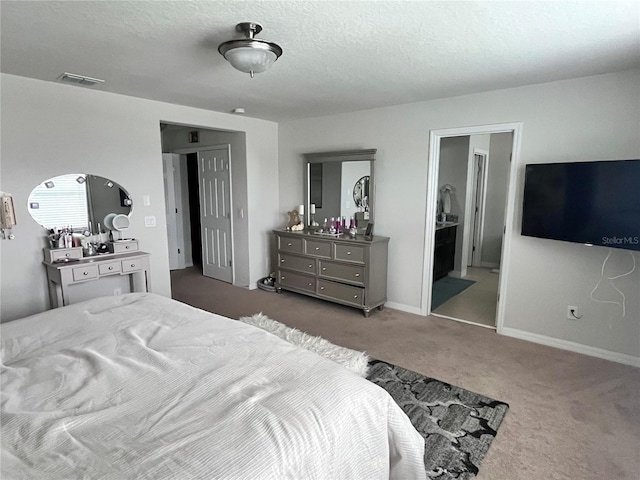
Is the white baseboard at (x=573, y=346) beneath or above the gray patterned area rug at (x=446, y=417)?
above

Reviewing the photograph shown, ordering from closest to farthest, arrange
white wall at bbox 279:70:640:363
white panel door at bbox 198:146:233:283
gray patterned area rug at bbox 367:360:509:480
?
gray patterned area rug at bbox 367:360:509:480 → white wall at bbox 279:70:640:363 → white panel door at bbox 198:146:233:283

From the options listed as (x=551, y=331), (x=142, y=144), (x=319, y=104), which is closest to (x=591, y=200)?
(x=551, y=331)

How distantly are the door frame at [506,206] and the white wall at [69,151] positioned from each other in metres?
2.60

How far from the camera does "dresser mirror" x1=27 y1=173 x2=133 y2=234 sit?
315 cm

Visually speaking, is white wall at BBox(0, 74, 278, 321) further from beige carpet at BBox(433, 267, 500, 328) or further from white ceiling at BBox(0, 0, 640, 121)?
beige carpet at BBox(433, 267, 500, 328)

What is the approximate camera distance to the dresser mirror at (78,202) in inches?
124

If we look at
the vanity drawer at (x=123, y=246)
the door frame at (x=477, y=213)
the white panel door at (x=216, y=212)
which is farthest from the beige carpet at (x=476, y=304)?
the vanity drawer at (x=123, y=246)

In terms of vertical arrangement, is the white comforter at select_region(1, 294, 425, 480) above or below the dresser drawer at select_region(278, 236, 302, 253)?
below

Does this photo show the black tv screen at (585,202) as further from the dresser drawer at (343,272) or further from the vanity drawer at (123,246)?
the vanity drawer at (123,246)

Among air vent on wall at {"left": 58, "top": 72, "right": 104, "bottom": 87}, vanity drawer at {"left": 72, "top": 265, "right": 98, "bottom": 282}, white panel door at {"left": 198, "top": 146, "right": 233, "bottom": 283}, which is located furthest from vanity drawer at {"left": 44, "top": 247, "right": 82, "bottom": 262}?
white panel door at {"left": 198, "top": 146, "right": 233, "bottom": 283}

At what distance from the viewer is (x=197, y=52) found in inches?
93.9

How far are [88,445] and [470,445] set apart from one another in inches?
75.3

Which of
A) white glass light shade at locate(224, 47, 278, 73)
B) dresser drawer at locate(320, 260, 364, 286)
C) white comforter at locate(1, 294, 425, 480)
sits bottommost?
dresser drawer at locate(320, 260, 364, 286)

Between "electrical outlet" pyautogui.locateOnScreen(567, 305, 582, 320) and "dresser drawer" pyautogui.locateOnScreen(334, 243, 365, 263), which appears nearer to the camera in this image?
"electrical outlet" pyautogui.locateOnScreen(567, 305, 582, 320)
